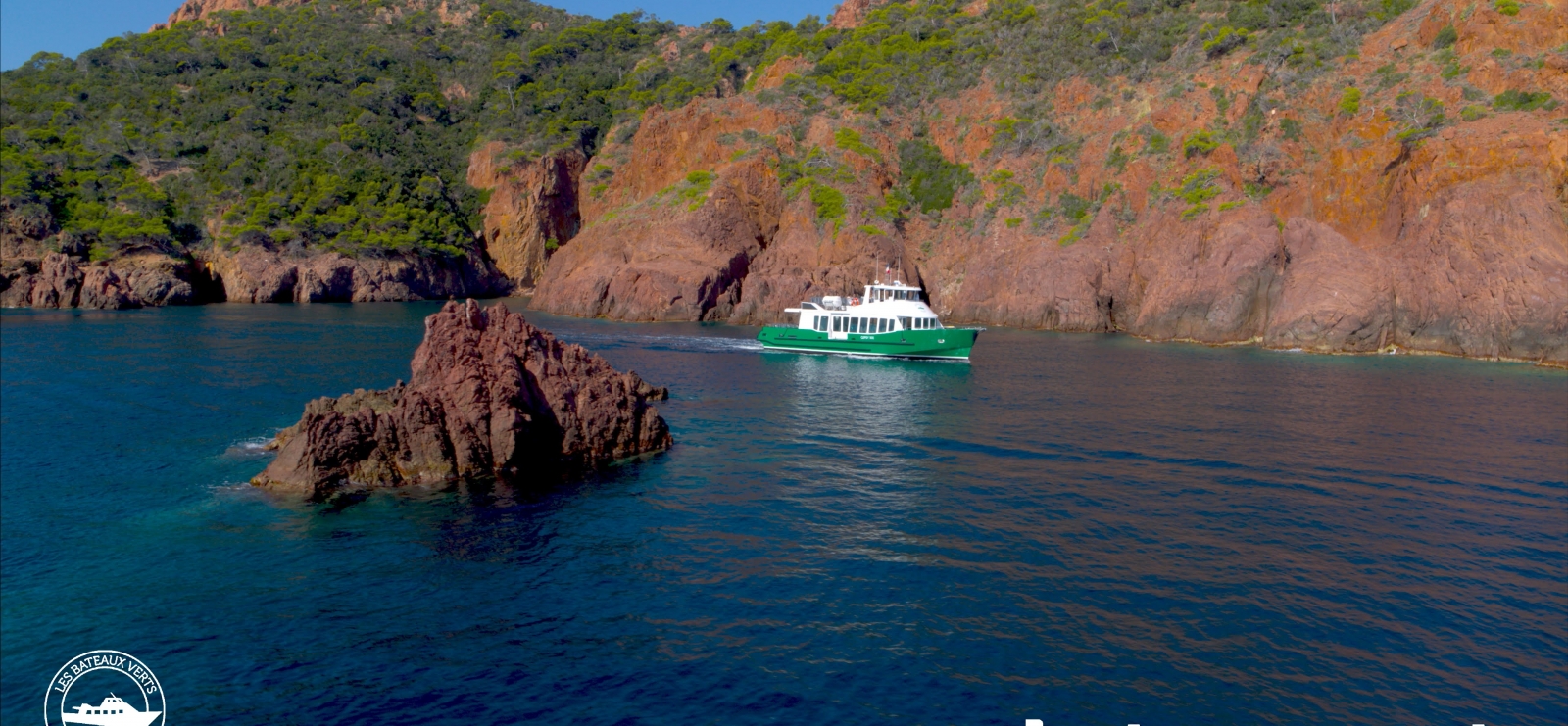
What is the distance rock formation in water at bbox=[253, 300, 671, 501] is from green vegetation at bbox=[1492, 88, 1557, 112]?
62.9 metres

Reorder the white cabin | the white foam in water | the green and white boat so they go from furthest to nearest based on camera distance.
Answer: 1. the white cabin
2. the green and white boat
3. the white foam in water

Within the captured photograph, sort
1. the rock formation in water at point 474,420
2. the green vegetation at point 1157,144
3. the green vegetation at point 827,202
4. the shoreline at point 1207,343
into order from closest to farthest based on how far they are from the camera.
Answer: the rock formation in water at point 474,420 → the shoreline at point 1207,343 → the green vegetation at point 1157,144 → the green vegetation at point 827,202

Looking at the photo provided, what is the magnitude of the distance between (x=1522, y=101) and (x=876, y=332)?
45.8 m

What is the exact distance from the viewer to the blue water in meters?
13.4

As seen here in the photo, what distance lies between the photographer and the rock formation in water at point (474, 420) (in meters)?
23.2

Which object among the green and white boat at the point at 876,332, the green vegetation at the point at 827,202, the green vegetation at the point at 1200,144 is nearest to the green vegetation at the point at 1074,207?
the green vegetation at the point at 1200,144

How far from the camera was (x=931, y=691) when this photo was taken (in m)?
13.5

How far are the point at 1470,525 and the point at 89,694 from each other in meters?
28.4

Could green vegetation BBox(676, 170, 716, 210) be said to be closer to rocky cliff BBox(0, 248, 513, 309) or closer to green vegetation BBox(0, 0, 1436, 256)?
green vegetation BBox(0, 0, 1436, 256)

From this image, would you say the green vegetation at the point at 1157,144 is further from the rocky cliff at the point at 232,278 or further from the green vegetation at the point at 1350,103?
the rocky cliff at the point at 232,278

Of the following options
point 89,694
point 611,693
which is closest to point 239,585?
point 89,694

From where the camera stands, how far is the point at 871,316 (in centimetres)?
5738

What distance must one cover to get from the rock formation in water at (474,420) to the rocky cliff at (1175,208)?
49120 mm

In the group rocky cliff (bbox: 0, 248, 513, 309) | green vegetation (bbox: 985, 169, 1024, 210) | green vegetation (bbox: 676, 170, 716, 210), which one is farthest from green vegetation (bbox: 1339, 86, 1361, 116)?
rocky cliff (bbox: 0, 248, 513, 309)
